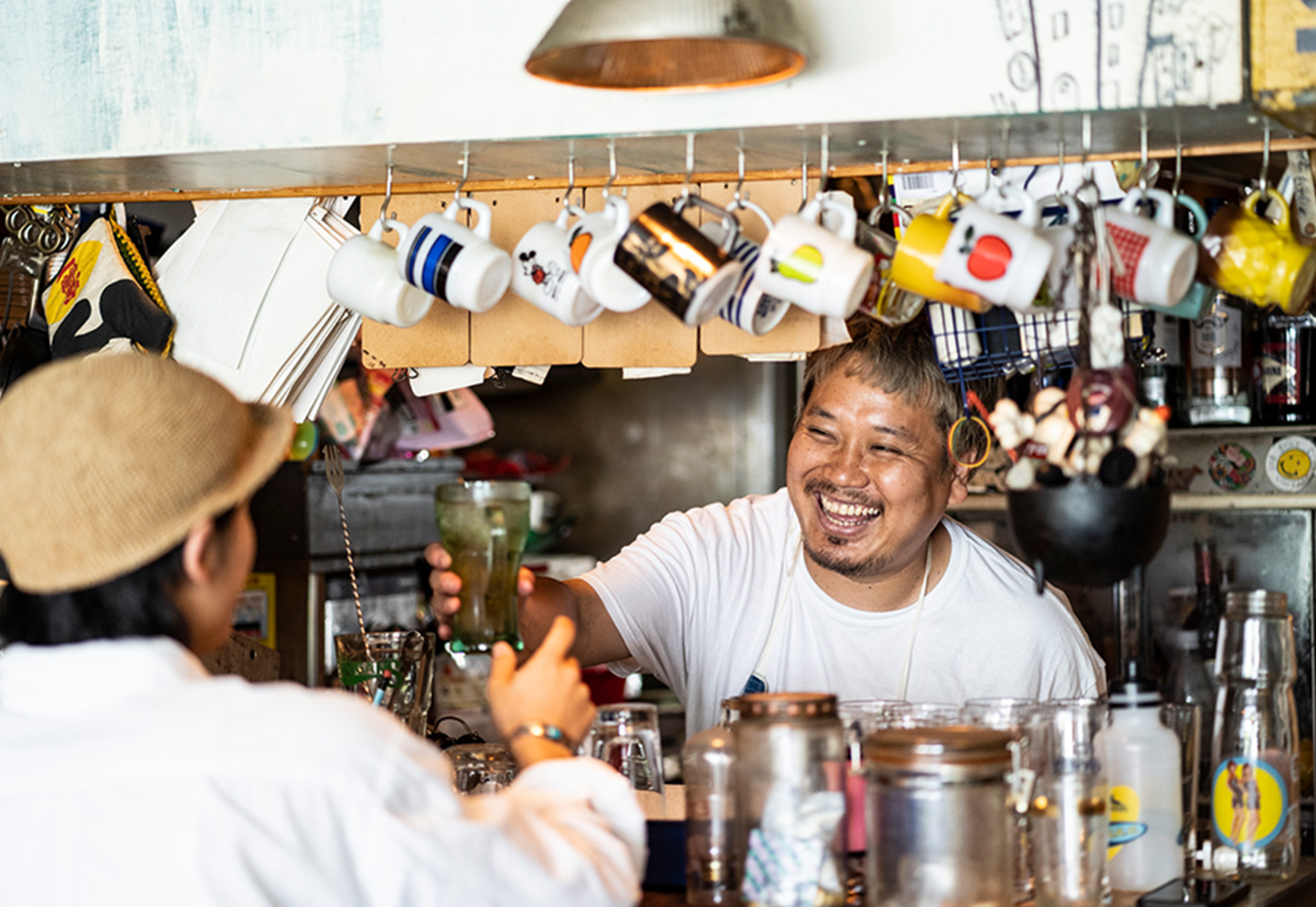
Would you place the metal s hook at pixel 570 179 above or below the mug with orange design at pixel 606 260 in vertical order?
above

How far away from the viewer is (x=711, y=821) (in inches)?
67.8

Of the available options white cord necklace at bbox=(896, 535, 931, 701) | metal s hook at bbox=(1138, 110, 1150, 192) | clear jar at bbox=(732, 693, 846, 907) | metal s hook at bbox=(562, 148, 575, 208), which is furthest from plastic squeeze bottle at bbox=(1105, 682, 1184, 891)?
metal s hook at bbox=(562, 148, 575, 208)

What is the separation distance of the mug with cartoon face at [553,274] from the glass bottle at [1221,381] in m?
1.87

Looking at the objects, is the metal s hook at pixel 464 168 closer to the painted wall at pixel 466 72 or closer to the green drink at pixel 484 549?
the painted wall at pixel 466 72

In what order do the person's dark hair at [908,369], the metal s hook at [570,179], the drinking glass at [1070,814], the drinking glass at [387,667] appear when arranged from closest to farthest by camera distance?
the drinking glass at [1070,814], the metal s hook at [570,179], the drinking glass at [387,667], the person's dark hair at [908,369]

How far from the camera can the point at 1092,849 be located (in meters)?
1.68

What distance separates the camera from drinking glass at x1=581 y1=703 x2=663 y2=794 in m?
1.92

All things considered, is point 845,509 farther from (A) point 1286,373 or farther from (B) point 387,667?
(A) point 1286,373

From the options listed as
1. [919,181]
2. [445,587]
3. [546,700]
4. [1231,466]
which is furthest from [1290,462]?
[546,700]

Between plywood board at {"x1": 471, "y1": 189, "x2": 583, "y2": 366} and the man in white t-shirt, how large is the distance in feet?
1.48

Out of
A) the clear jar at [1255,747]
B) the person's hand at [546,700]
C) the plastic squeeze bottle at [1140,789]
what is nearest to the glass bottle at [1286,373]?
the clear jar at [1255,747]

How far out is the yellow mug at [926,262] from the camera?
1801mm

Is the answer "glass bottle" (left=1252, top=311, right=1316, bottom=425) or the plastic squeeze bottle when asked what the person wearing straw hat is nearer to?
the plastic squeeze bottle

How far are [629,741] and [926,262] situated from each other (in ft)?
2.50
